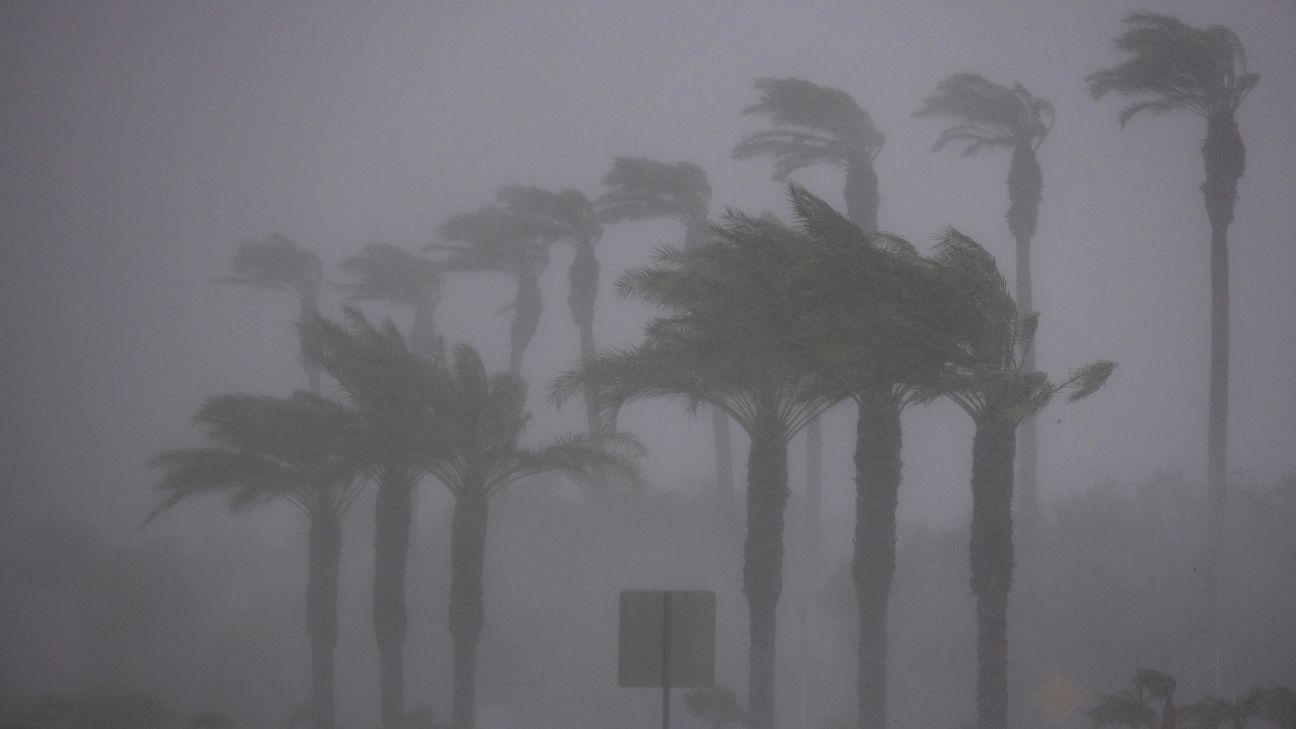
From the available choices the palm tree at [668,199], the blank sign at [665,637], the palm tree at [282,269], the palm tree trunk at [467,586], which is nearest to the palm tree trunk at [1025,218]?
the palm tree at [668,199]

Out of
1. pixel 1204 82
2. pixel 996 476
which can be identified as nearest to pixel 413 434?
pixel 996 476

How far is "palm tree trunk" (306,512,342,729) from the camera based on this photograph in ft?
73.9

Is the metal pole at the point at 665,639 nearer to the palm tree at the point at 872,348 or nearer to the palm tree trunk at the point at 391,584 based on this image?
the palm tree at the point at 872,348

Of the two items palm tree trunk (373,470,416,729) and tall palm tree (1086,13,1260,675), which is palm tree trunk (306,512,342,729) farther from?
tall palm tree (1086,13,1260,675)

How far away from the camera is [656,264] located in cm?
1791

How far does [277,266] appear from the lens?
130 feet

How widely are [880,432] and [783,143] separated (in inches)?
625

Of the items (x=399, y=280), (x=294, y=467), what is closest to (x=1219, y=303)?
(x=294, y=467)

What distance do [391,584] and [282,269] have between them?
22.4 m

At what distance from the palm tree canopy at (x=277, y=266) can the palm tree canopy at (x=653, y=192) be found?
14.2 meters

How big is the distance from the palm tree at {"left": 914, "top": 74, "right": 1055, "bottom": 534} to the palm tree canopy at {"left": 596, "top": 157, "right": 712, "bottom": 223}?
7808 mm

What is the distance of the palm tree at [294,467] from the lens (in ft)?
67.6

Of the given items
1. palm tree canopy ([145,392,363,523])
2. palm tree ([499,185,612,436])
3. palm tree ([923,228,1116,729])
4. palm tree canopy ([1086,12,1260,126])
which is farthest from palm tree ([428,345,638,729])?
palm tree canopy ([1086,12,1260,126])

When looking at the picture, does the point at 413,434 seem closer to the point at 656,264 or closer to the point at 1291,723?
the point at 656,264
